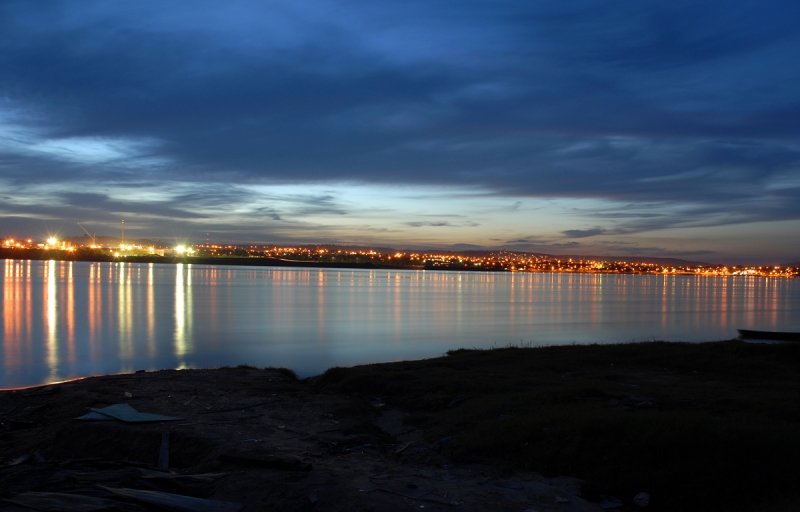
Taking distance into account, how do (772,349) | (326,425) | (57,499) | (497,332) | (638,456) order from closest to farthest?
(57,499) < (638,456) < (326,425) < (772,349) < (497,332)

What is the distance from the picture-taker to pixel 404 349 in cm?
2603

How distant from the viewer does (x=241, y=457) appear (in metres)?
7.53

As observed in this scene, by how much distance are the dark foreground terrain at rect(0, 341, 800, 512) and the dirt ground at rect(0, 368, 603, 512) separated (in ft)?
0.10

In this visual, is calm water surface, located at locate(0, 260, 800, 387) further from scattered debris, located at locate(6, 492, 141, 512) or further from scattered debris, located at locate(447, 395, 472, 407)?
scattered debris, located at locate(6, 492, 141, 512)

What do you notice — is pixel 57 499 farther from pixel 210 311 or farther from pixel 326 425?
pixel 210 311

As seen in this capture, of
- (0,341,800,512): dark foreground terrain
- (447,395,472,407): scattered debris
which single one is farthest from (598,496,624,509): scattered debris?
(447,395,472,407): scattered debris

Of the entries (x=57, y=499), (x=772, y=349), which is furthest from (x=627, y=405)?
(x=772, y=349)

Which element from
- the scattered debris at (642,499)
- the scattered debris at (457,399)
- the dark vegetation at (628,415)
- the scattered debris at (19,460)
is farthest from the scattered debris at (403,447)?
the scattered debris at (19,460)

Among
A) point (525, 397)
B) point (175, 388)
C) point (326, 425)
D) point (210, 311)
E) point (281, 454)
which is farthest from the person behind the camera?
point (210, 311)

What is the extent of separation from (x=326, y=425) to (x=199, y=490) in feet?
12.2

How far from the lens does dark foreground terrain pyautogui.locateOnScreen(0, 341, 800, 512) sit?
21.5 ft

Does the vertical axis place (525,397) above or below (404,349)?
above

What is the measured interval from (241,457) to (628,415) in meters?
5.22

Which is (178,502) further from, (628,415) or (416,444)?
(628,415)
